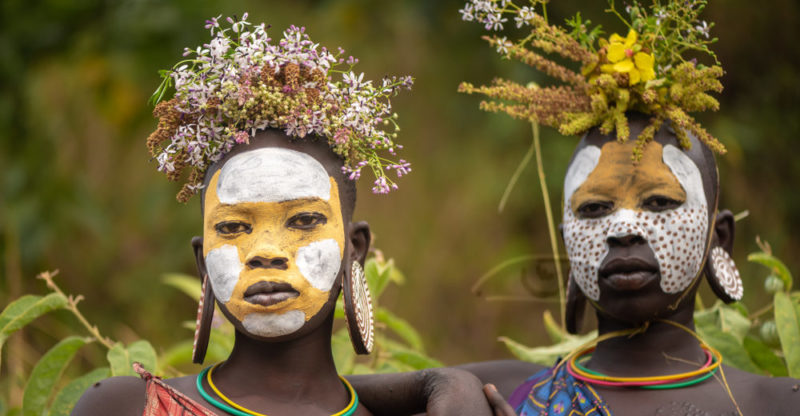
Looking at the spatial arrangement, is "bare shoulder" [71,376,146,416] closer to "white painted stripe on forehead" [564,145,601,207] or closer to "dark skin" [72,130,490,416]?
"dark skin" [72,130,490,416]

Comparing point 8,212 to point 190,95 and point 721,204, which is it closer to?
point 190,95

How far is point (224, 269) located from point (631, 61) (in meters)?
1.76

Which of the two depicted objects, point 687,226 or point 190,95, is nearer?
point 190,95

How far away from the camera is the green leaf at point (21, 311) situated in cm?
392

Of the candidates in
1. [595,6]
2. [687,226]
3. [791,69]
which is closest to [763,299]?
[791,69]

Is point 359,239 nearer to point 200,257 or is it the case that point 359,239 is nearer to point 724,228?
point 200,257

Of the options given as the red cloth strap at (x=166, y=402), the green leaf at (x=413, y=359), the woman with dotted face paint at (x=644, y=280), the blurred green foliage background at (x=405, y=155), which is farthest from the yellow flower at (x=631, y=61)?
the blurred green foliage background at (x=405, y=155)

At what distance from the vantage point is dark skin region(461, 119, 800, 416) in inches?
147

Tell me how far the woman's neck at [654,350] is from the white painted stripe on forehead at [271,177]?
1324mm

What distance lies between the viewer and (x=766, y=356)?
14.6 feet

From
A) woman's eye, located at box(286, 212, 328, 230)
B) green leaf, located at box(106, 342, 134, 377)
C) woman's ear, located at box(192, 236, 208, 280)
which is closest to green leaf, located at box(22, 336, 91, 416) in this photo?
green leaf, located at box(106, 342, 134, 377)

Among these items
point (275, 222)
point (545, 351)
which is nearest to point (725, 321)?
point (545, 351)

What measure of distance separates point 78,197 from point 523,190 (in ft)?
11.1

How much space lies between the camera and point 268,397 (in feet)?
11.3
